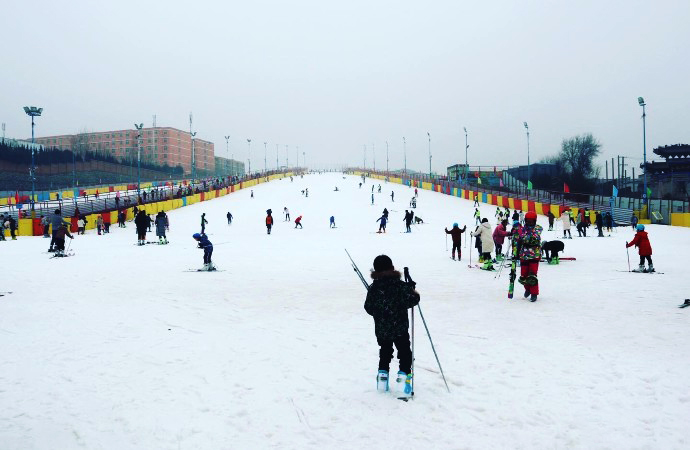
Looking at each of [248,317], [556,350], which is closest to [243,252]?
[248,317]

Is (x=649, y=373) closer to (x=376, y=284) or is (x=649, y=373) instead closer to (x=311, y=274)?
(x=376, y=284)

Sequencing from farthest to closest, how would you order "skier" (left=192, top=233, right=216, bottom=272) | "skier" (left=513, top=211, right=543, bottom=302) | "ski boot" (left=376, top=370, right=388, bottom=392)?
"skier" (left=192, top=233, right=216, bottom=272) < "skier" (left=513, top=211, right=543, bottom=302) < "ski boot" (left=376, top=370, right=388, bottom=392)

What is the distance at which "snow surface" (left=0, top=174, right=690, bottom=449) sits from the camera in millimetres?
3857

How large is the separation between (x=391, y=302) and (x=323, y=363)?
5.06 feet

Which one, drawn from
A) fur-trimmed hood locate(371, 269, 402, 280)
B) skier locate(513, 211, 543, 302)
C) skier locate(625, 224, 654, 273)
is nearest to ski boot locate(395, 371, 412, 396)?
fur-trimmed hood locate(371, 269, 402, 280)

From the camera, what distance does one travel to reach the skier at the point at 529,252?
28.1ft

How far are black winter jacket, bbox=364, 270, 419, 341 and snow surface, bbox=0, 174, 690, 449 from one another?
2.30 ft

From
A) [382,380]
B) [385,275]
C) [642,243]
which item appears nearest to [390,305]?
[385,275]

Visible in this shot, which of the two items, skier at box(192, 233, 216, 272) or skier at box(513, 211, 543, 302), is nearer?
skier at box(513, 211, 543, 302)

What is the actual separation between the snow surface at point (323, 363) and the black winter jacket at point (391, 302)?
2.30 feet

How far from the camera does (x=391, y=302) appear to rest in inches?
174

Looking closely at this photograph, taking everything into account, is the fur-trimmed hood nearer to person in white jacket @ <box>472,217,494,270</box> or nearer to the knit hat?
the knit hat

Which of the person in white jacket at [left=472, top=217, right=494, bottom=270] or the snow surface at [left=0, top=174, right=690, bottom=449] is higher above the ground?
the person in white jacket at [left=472, top=217, right=494, bottom=270]

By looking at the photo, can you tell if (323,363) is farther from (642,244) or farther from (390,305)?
(642,244)
